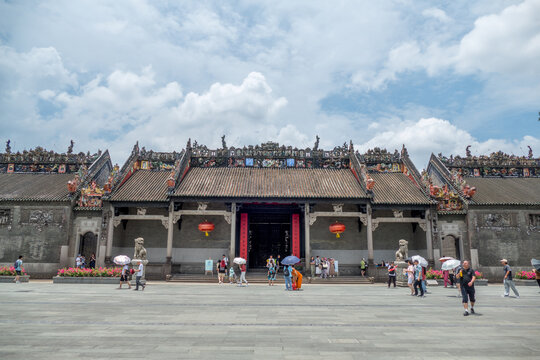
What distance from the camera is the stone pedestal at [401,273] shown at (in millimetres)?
17453

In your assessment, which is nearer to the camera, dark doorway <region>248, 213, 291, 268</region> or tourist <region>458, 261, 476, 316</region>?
tourist <region>458, 261, 476, 316</region>

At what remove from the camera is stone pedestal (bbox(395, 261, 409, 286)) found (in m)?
17.5

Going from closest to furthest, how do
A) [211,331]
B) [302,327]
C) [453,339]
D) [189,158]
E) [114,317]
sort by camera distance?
[453,339] < [211,331] < [302,327] < [114,317] < [189,158]

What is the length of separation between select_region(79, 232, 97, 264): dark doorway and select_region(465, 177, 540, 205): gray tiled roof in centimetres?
2471

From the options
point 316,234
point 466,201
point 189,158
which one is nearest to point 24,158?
point 189,158

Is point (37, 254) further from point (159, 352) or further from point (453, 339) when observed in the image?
point (453, 339)

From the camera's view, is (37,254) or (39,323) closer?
(39,323)

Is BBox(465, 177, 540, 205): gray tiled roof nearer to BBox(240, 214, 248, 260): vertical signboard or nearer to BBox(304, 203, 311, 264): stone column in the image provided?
BBox(304, 203, 311, 264): stone column

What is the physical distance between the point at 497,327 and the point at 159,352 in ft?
21.9

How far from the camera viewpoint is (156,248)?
22719mm

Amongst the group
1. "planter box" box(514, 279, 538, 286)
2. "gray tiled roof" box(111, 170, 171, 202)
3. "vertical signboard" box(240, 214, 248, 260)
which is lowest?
"planter box" box(514, 279, 538, 286)

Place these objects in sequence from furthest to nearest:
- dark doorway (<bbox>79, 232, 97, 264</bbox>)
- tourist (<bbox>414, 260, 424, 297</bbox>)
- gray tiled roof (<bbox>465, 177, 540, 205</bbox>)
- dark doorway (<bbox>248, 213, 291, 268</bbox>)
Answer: dark doorway (<bbox>248, 213, 291, 268</bbox>)
dark doorway (<bbox>79, 232, 97, 264</bbox>)
gray tiled roof (<bbox>465, 177, 540, 205</bbox>)
tourist (<bbox>414, 260, 424, 297</bbox>)

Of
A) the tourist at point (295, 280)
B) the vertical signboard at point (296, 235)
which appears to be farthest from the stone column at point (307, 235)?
the tourist at point (295, 280)

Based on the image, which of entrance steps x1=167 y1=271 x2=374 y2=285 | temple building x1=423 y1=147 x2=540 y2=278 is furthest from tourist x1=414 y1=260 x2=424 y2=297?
temple building x1=423 y1=147 x2=540 y2=278
